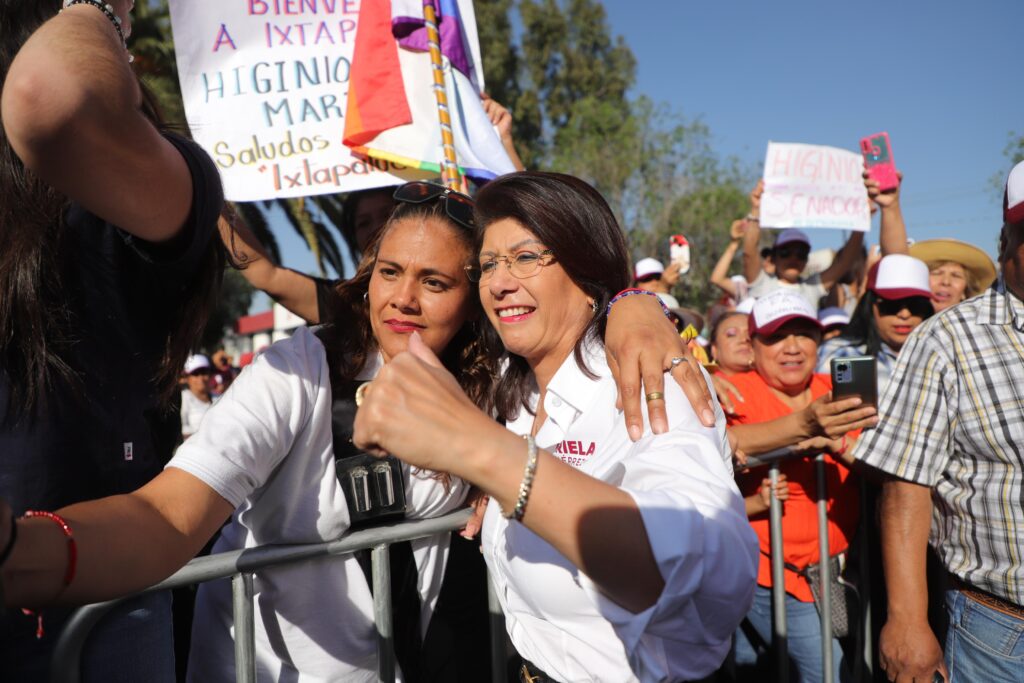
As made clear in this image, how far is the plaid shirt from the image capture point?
2.30m

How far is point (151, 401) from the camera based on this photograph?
1.69 metres

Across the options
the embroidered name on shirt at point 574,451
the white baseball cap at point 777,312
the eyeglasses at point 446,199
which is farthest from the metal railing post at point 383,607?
the white baseball cap at point 777,312

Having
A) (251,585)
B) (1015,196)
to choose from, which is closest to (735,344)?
(1015,196)

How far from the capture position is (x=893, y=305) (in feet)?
13.9

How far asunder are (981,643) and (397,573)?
1901mm

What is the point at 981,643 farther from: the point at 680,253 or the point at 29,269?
the point at 680,253

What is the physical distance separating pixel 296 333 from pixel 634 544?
53.6 inches

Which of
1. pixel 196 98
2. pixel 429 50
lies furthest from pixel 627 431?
pixel 196 98

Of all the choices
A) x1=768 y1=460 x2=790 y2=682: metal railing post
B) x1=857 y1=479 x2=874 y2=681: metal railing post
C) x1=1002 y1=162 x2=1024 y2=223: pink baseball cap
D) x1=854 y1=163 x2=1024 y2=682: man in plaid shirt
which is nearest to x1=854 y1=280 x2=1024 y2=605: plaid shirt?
x1=854 y1=163 x2=1024 y2=682: man in plaid shirt

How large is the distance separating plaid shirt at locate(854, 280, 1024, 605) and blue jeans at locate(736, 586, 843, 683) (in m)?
0.83

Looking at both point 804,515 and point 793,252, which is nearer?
point 804,515

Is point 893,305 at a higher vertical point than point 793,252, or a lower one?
lower

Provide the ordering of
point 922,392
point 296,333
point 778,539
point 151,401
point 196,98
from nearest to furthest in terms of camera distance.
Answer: point 151,401 → point 296,333 → point 922,392 → point 778,539 → point 196,98

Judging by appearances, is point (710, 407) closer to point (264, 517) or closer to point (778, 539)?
point (264, 517)
